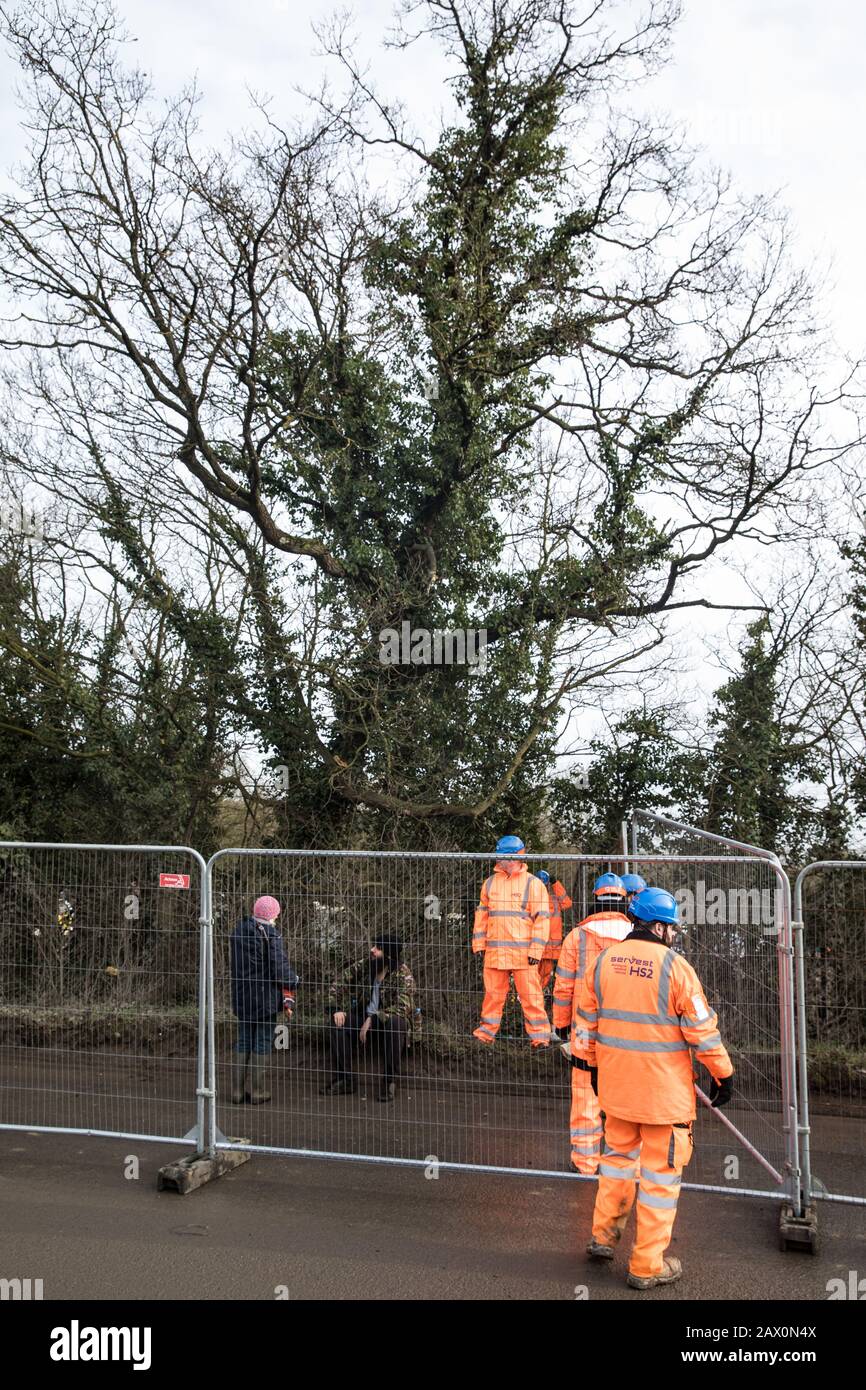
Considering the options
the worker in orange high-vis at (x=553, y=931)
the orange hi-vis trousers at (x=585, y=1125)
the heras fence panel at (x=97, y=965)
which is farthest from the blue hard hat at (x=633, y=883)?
the heras fence panel at (x=97, y=965)

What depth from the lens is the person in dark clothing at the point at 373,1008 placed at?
784 cm

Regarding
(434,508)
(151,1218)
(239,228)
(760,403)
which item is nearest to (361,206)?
(239,228)

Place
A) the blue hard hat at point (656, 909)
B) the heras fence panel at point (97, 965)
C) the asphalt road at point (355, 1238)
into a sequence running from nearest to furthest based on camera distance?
the asphalt road at point (355, 1238)
the blue hard hat at point (656, 909)
the heras fence panel at point (97, 965)

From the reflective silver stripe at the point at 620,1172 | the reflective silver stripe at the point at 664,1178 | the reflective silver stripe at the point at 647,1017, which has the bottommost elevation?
the reflective silver stripe at the point at 620,1172

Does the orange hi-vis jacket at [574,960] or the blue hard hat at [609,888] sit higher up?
the blue hard hat at [609,888]

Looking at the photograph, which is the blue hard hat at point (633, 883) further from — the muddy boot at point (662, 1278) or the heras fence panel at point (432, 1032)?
the muddy boot at point (662, 1278)

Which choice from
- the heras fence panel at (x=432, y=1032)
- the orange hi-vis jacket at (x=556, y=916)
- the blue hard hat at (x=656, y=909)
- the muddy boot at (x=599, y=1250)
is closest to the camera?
the blue hard hat at (x=656, y=909)

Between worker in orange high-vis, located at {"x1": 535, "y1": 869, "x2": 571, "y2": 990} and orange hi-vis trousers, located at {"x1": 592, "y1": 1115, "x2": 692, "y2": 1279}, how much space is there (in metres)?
2.17

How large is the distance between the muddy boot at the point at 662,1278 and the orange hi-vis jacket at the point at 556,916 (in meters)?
Result: 2.36

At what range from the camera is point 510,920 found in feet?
25.7

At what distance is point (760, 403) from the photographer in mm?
14719

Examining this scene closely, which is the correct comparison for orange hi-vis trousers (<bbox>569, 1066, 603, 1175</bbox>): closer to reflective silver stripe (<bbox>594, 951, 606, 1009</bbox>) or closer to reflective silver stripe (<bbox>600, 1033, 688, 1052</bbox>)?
reflective silver stripe (<bbox>594, 951, 606, 1009</bbox>)

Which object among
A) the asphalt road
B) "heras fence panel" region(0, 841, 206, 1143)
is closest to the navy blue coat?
"heras fence panel" region(0, 841, 206, 1143)

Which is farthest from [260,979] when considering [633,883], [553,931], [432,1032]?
[633,883]
